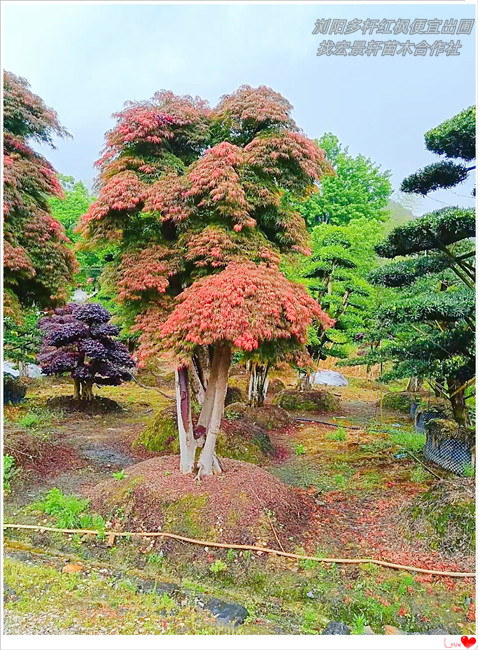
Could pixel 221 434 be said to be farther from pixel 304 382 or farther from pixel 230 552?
pixel 304 382

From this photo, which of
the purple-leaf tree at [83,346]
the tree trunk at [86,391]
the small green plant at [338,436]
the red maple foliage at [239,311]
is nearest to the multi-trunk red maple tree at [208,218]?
the red maple foliage at [239,311]

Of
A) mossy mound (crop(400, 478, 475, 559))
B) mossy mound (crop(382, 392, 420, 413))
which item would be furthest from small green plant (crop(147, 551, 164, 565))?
mossy mound (crop(382, 392, 420, 413))

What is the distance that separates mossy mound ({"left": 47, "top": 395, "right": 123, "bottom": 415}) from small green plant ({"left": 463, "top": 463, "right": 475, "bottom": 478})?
589 centimetres

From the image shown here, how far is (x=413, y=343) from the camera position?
14.9ft

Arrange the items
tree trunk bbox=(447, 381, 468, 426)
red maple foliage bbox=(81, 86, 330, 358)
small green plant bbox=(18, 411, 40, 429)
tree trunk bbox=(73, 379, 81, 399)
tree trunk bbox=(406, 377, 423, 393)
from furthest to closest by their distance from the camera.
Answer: tree trunk bbox=(406, 377, 423, 393) → tree trunk bbox=(73, 379, 81, 399) → small green plant bbox=(18, 411, 40, 429) → tree trunk bbox=(447, 381, 468, 426) → red maple foliage bbox=(81, 86, 330, 358)

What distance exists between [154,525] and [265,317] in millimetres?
1887

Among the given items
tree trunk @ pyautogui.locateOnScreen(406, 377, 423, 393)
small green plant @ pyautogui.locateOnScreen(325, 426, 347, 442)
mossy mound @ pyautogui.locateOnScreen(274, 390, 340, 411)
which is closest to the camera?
small green plant @ pyautogui.locateOnScreen(325, 426, 347, 442)

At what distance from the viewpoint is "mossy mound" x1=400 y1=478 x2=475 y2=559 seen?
3.24 metres

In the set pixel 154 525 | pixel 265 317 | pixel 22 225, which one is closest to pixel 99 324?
pixel 22 225

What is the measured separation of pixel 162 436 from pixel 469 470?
11.6 feet

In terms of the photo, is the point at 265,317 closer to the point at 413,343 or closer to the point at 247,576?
the point at 247,576

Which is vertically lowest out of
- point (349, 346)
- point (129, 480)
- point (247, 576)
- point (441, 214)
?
point (247, 576)

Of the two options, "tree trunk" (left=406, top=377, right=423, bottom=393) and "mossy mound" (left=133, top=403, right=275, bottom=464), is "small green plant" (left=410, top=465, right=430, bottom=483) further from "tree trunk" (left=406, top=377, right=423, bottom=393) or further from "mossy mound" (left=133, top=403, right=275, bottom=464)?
"tree trunk" (left=406, top=377, right=423, bottom=393)

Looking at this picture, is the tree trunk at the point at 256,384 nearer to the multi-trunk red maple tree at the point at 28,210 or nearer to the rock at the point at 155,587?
the multi-trunk red maple tree at the point at 28,210
